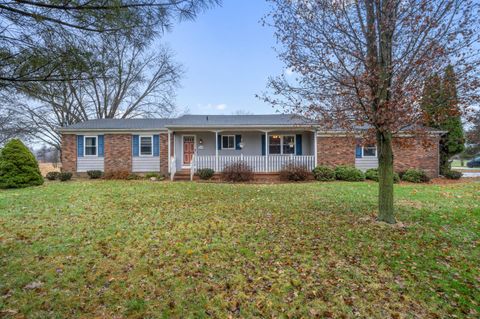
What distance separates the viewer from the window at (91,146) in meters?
15.1

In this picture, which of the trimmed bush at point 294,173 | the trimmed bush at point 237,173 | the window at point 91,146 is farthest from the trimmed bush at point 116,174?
the trimmed bush at point 294,173

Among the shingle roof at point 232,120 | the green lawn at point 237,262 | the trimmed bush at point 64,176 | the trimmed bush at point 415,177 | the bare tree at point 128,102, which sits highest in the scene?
the bare tree at point 128,102

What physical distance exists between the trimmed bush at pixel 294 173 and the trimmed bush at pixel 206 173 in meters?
3.90

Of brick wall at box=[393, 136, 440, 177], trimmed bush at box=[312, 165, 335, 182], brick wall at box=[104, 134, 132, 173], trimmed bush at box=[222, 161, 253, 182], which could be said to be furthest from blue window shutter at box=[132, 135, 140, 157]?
brick wall at box=[393, 136, 440, 177]

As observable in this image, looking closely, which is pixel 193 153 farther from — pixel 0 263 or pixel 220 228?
pixel 0 263

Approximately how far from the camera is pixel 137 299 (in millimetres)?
2795

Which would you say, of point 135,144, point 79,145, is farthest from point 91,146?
point 135,144

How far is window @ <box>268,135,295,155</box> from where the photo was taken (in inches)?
607

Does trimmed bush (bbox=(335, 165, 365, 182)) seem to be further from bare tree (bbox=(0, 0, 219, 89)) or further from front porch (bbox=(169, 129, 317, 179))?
bare tree (bbox=(0, 0, 219, 89))

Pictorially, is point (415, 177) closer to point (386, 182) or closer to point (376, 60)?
point (386, 182)

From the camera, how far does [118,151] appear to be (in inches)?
592

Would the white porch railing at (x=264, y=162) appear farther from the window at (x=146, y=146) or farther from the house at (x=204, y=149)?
the window at (x=146, y=146)

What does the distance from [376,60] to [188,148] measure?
1244 centimetres

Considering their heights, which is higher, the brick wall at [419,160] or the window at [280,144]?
the window at [280,144]
